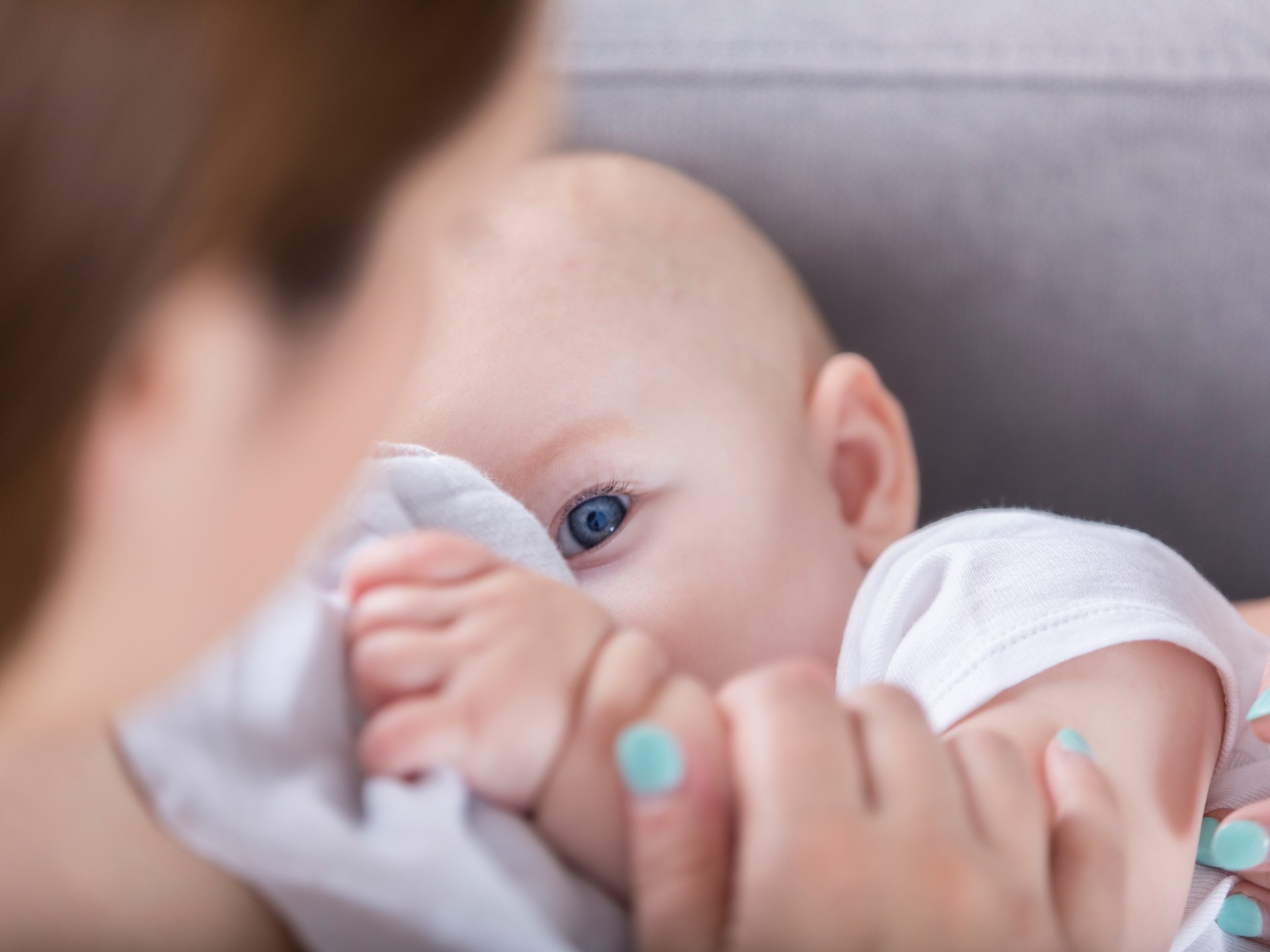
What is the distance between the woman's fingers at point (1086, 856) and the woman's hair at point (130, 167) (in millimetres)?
395

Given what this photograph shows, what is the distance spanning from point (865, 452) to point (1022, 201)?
310mm

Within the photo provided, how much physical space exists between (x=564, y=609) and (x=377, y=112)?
0.21m

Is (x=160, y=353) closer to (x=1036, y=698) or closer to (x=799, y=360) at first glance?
(x=1036, y=698)

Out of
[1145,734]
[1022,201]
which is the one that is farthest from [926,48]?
[1145,734]

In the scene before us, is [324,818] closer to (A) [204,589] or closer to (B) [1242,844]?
(A) [204,589]

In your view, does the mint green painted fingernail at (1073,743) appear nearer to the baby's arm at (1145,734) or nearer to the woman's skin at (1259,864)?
the baby's arm at (1145,734)

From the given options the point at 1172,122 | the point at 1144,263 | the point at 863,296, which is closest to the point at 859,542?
the point at 863,296

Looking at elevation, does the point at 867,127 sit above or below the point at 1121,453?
above

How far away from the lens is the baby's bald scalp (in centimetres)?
90

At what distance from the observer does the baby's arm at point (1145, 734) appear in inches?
23.1

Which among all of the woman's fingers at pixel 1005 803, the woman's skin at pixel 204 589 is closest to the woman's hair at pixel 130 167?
the woman's skin at pixel 204 589

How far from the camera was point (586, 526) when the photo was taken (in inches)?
31.7

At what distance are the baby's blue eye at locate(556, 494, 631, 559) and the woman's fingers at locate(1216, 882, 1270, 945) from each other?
1.52 ft

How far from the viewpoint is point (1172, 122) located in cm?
109
